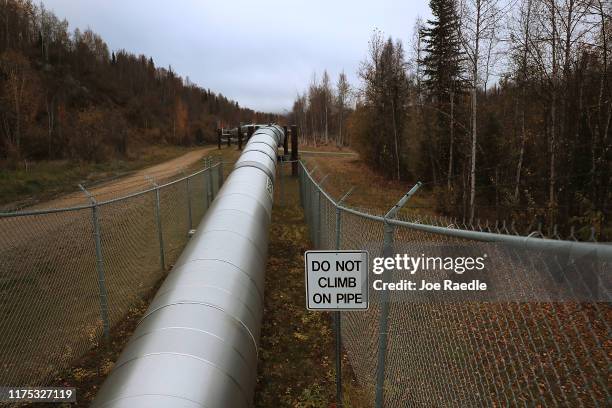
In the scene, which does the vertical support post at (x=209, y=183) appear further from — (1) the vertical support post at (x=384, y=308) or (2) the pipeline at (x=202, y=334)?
(1) the vertical support post at (x=384, y=308)

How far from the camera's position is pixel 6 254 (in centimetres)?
927

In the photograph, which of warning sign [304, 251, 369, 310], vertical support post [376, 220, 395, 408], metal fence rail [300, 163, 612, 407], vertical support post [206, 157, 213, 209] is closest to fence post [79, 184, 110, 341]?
metal fence rail [300, 163, 612, 407]

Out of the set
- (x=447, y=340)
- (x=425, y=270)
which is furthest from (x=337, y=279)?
(x=447, y=340)

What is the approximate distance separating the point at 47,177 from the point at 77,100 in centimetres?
3265

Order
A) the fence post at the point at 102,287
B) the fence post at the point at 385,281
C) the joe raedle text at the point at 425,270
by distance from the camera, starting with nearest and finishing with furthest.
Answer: the fence post at the point at 385,281 < the joe raedle text at the point at 425,270 < the fence post at the point at 102,287

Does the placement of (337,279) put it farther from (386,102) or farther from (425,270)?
(386,102)

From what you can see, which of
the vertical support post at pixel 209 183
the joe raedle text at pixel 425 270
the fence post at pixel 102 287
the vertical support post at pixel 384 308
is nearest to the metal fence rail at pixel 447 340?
the vertical support post at pixel 384 308

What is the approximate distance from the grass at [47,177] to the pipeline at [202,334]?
15.6m

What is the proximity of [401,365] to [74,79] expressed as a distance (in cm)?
6127

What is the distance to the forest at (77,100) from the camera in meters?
29.1

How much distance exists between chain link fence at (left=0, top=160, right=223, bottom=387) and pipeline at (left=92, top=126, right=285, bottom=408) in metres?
1.86

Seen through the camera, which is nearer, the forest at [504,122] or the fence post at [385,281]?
the fence post at [385,281]

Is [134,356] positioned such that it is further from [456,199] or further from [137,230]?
[456,199]

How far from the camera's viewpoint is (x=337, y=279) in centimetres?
362
